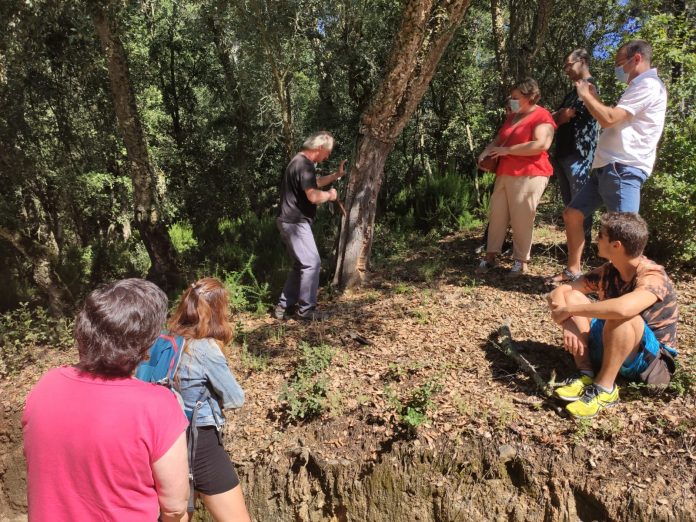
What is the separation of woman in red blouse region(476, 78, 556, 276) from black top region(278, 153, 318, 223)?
75.1 inches

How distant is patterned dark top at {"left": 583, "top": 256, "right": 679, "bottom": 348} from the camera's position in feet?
10.1

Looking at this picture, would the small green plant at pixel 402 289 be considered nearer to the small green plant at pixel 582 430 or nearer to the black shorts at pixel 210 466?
the small green plant at pixel 582 430

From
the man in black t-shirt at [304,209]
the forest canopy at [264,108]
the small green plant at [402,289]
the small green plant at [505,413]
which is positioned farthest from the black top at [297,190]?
the small green plant at [505,413]

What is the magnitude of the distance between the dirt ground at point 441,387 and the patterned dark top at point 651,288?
0.43m

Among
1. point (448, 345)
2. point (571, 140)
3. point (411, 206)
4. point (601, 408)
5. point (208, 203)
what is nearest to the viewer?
point (601, 408)

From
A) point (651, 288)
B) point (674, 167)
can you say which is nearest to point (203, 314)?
point (651, 288)

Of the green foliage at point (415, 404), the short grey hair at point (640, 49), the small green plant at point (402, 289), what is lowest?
the green foliage at point (415, 404)

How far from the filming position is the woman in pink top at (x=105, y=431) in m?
1.71

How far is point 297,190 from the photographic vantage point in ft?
16.4

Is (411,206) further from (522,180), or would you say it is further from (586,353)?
(586,353)

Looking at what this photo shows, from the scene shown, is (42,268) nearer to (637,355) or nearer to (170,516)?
(170,516)

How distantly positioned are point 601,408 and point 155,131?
1247 centimetres

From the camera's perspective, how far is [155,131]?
505 inches

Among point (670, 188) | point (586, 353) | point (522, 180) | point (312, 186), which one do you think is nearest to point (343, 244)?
point (312, 186)
